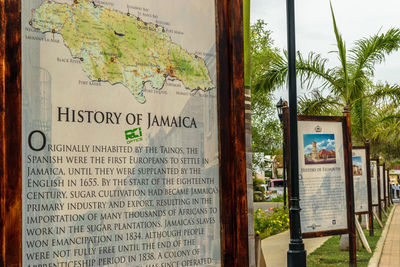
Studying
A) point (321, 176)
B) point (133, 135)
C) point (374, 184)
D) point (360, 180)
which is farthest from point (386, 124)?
point (133, 135)

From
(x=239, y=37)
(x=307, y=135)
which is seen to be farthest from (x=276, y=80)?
(x=239, y=37)

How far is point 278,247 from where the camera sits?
13062mm

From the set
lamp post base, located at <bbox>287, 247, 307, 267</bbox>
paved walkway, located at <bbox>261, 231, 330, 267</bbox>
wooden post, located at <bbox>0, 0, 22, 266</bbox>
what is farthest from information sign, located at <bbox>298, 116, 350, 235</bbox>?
wooden post, located at <bbox>0, 0, 22, 266</bbox>

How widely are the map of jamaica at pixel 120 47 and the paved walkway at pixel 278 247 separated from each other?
28.4 ft

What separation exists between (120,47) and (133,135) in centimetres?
34

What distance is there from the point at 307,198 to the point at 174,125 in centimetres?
685

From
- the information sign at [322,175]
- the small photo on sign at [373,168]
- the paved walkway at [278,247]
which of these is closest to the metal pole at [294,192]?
the information sign at [322,175]

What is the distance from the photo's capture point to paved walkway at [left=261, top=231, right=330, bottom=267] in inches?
428

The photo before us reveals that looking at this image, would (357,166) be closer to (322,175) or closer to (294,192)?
(322,175)

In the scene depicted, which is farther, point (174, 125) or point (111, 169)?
point (174, 125)

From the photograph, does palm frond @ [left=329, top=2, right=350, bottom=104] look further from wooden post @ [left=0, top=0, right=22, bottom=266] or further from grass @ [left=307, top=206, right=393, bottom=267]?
wooden post @ [left=0, top=0, right=22, bottom=266]

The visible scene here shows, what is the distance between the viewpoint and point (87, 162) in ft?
6.42

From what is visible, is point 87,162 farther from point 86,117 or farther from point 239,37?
point 239,37

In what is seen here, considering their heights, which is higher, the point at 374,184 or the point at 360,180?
the point at 360,180
